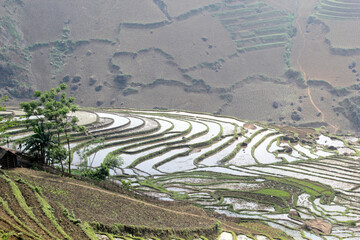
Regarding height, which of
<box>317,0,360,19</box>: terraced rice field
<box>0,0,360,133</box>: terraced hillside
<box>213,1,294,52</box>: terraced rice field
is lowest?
<box>0,0,360,133</box>: terraced hillside

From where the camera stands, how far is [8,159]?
1056 inches

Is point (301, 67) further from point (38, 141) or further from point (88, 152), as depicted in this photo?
point (38, 141)

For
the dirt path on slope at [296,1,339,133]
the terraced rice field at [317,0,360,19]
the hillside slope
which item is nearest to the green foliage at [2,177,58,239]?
the hillside slope

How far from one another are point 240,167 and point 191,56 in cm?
5649

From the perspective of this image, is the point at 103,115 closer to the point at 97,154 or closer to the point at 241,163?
the point at 97,154

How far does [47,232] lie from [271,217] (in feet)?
67.4

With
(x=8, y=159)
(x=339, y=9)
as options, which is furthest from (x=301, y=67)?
(x=8, y=159)

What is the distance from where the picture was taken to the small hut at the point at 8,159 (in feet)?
86.5

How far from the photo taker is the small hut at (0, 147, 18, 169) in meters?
26.4

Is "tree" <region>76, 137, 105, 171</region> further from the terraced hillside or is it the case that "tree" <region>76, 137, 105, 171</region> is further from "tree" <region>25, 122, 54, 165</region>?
the terraced hillside

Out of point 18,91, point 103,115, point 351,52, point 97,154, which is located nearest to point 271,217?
point 97,154

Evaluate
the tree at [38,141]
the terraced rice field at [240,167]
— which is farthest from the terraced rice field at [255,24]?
the tree at [38,141]

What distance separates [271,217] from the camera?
31391 mm

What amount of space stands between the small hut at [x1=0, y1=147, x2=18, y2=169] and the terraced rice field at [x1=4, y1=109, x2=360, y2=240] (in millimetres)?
11292
